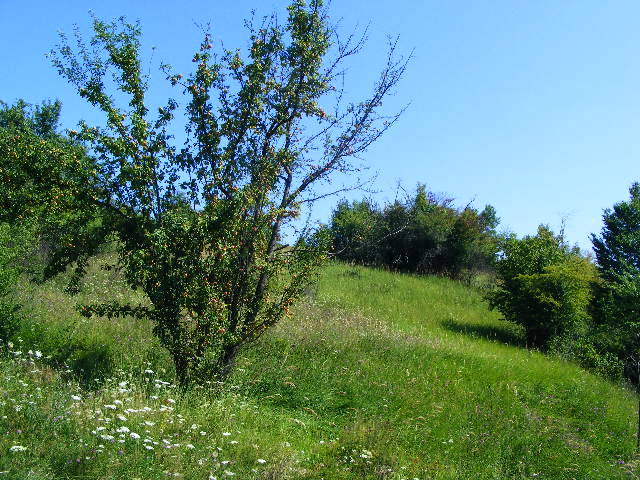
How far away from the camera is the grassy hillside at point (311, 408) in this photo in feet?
18.6

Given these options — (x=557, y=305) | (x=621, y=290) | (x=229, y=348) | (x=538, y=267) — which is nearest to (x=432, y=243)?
(x=538, y=267)

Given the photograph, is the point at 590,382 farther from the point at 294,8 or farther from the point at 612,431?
the point at 294,8

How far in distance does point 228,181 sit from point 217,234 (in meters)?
0.95

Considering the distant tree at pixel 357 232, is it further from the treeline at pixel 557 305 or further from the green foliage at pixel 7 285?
the green foliage at pixel 7 285

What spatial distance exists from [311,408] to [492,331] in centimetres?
1248

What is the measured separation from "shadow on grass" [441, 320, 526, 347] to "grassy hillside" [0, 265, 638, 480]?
4.62ft

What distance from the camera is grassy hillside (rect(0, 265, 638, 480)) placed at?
18.6 feet

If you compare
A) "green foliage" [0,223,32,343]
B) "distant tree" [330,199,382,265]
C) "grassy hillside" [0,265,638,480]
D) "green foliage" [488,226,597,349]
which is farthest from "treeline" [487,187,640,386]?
"green foliage" [0,223,32,343]

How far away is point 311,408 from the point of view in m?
9.63

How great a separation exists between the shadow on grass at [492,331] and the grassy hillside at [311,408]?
1.41 meters

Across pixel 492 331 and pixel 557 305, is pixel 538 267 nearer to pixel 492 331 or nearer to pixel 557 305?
pixel 557 305

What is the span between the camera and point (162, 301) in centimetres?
837

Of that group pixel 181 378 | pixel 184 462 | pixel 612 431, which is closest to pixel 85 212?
pixel 181 378

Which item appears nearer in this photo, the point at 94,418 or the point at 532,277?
the point at 94,418
